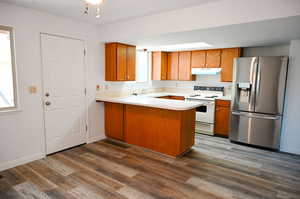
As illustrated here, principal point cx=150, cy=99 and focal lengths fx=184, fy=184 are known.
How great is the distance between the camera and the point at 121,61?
3982mm

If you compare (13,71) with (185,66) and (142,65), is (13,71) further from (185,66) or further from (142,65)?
(185,66)

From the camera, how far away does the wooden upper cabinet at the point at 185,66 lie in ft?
17.1

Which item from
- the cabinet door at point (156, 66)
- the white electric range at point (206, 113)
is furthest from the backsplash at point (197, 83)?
the cabinet door at point (156, 66)

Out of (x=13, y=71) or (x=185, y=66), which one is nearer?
(x=13, y=71)

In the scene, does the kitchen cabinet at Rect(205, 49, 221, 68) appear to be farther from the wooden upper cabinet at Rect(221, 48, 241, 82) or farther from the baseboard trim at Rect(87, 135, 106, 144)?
the baseboard trim at Rect(87, 135, 106, 144)

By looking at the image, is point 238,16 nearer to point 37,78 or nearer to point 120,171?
point 120,171

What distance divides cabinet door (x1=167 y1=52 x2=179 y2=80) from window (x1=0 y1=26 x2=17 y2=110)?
12.9ft

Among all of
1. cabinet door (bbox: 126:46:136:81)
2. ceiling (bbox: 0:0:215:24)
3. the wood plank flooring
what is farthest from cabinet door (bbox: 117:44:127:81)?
the wood plank flooring

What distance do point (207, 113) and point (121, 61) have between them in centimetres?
240

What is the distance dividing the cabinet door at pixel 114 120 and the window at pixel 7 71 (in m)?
1.74

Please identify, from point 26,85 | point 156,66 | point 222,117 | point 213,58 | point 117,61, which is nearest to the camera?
point 26,85

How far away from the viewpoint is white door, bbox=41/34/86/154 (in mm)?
3164

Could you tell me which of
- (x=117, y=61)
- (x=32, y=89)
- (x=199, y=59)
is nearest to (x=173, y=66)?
Result: (x=199, y=59)

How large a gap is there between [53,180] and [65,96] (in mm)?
1501
